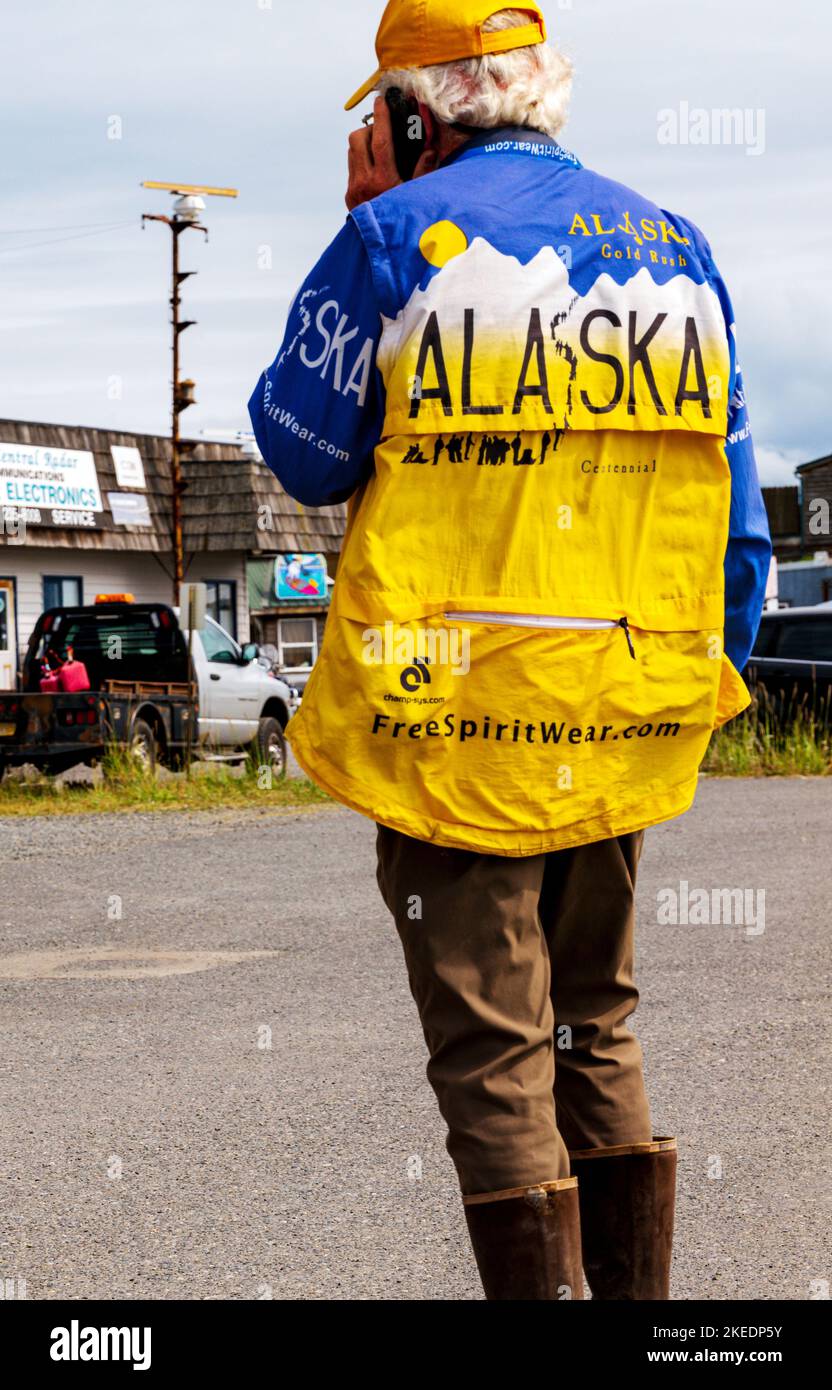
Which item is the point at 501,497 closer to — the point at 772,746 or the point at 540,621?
the point at 540,621

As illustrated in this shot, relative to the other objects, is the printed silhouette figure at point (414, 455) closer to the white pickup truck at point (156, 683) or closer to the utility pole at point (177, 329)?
the white pickup truck at point (156, 683)

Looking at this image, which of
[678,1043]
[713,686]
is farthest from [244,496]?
[713,686]

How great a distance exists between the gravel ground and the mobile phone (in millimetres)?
1994

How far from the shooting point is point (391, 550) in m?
2.40

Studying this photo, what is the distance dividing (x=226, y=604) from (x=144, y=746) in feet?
72.6

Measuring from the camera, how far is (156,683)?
16.8m

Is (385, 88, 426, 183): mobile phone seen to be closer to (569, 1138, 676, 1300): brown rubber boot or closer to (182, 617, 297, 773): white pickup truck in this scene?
(569, 1138, 676, 1300): brown rubber boot

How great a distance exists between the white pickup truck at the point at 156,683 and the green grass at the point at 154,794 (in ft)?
1.92

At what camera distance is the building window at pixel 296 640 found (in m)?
39.3

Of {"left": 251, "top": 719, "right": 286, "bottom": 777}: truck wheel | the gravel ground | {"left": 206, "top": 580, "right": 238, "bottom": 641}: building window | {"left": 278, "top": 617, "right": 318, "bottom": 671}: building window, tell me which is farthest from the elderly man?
{"left": 278, "top": 617, "right": 318, "bottom": 671}: building window

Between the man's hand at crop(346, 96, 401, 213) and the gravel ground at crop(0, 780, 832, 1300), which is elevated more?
the man's hand at crop(346, 96, 401, 213)

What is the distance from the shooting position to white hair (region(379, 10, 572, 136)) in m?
2.57
